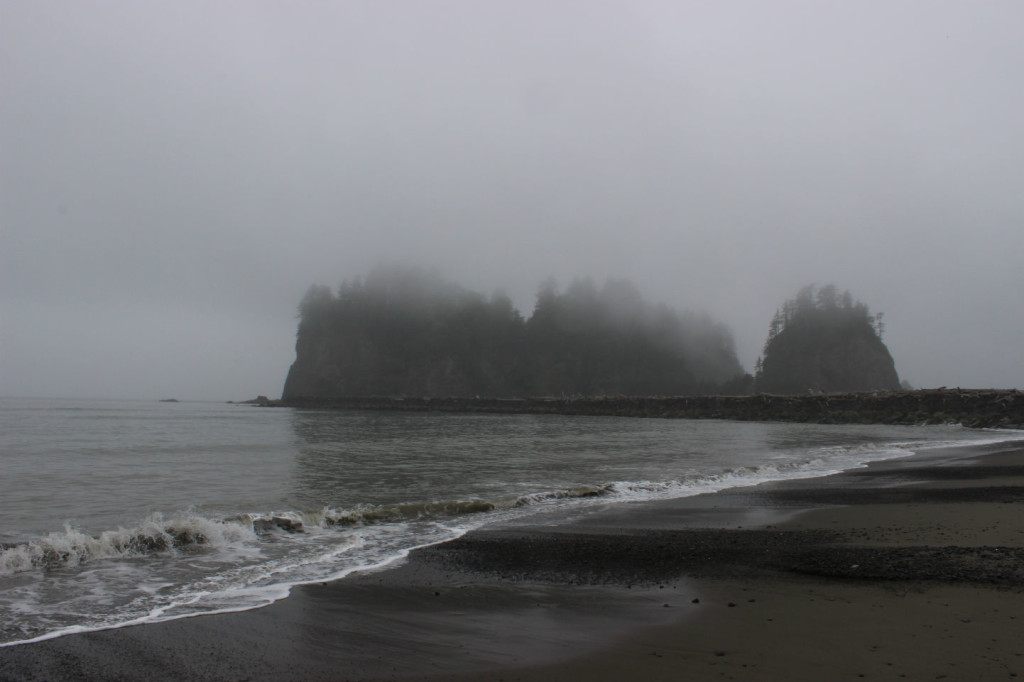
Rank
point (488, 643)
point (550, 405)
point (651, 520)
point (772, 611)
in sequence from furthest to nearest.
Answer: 1. point (550, 405)
2. point (651, 520)
3. point (772, 611)
4. point (488, 643)

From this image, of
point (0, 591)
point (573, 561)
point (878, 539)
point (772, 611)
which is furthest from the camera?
point (878, 539)

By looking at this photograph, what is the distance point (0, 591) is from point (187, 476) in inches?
415

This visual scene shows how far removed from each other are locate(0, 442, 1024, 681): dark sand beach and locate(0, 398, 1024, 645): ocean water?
0.89m

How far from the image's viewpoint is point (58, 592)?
639 centimetres

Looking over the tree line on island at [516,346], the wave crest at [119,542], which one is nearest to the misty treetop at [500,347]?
the tree line on island at [516,346]

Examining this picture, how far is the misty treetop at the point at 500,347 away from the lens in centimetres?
13812

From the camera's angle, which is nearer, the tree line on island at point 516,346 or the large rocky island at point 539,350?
the large rocky island at point 539,350

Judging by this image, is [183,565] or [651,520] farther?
[651,520]

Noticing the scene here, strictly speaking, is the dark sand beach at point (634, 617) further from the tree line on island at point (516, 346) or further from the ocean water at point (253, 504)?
the tree line on island at point (516, 346)

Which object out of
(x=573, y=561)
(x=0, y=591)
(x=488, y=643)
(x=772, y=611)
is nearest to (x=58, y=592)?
(x=0, y=591)

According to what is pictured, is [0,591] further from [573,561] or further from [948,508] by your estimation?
[948,508]

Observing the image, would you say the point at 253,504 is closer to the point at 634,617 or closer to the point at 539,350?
the point at 634,617

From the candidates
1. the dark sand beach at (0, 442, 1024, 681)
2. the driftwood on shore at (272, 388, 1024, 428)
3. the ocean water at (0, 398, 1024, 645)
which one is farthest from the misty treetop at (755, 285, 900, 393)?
the dark sand beach at (0, 442, 1024, 681)

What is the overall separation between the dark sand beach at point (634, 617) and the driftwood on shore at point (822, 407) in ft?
158
